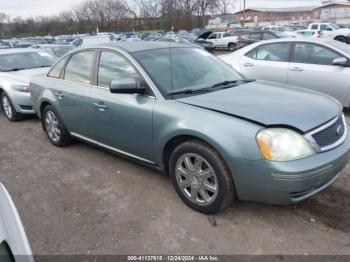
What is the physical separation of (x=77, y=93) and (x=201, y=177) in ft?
7.05

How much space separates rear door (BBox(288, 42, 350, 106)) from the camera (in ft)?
18.7

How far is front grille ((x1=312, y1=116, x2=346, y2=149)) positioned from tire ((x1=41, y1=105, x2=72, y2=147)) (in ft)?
11.5

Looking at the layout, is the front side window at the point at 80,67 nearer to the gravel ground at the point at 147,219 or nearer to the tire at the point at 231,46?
the gravel ground at the point at 147,219

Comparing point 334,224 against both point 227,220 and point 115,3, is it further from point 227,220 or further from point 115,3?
point 115,3

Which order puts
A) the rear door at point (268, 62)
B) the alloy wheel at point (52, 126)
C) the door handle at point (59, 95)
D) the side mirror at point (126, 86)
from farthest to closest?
the rear door at point (268, 62) < the alloy wheel at point (52, 126) < the door handle at point (59, 95) < the side mirror at point (126, 86)

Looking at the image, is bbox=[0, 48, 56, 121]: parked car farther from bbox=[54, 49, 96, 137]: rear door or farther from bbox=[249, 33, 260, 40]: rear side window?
bbox=[249, 33, 260, 40]: rear side window

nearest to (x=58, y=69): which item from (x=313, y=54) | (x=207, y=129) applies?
(x=207, y=129)

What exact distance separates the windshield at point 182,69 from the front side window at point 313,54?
2.75 metres

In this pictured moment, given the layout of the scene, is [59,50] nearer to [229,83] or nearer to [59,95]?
[59,95]

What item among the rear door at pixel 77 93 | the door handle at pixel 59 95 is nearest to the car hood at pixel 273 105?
the rear door at pixel 77 93

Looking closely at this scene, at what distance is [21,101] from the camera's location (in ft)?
21.1

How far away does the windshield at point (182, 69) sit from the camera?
340 centimetres

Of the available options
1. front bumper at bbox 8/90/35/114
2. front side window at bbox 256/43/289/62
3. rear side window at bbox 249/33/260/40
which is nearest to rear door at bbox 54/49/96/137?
front bumper at bbox 8/90/35/114

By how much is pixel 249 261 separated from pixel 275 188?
597 mm
